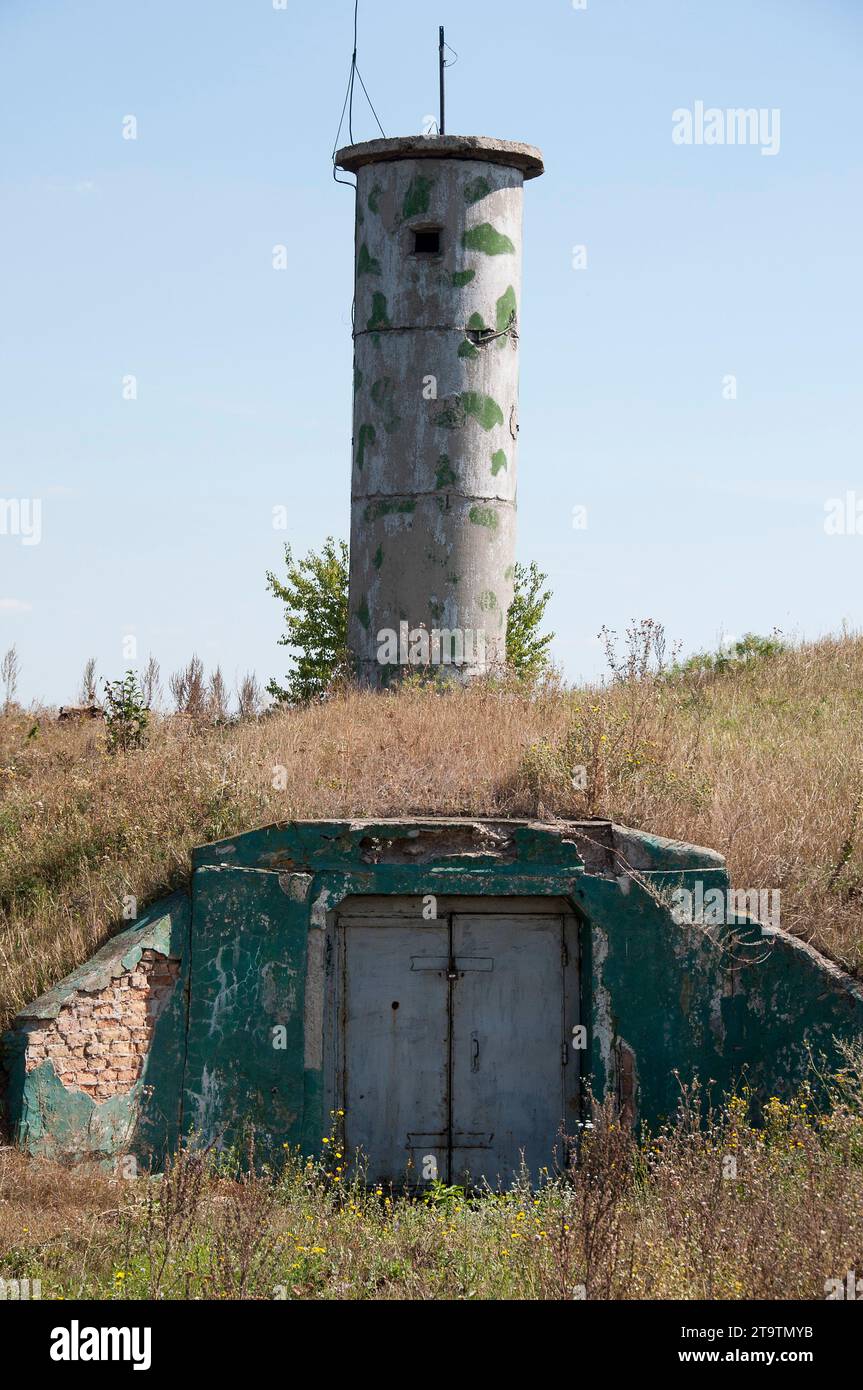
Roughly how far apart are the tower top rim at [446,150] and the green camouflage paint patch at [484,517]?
3.69 meters

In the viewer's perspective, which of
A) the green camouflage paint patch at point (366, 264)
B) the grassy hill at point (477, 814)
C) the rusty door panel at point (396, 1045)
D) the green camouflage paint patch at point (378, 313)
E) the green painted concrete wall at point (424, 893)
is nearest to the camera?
the grassy hill at point (477, 814)

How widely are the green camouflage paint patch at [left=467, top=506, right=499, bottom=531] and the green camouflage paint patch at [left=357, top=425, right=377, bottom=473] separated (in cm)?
134

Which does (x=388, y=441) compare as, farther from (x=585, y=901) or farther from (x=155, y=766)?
(x=585, y=901)

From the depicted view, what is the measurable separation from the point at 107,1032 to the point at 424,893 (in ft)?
7.63

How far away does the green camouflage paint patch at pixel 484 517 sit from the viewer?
15.2 metres

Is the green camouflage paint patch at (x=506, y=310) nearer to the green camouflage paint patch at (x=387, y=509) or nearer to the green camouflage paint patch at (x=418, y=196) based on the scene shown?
the green camouflage paint patch at (x=418, y=196)

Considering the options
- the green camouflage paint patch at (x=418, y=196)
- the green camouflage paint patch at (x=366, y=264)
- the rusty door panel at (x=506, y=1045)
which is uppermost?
the green camouflage paint patch at (x=418, y=196)

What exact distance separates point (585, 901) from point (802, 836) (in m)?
1.81

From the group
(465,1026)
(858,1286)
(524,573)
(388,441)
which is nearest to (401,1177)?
(465,1026)

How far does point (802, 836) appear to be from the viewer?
10.7 meters

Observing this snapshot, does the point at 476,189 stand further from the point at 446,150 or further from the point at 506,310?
the point at 506,310

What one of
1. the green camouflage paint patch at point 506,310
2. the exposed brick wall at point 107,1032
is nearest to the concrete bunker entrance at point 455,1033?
the exposed brick wall at point 107,1032

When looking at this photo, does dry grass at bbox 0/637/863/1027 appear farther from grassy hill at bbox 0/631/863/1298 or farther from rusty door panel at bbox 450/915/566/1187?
rusty door panel at bbox 450/915/566/1187

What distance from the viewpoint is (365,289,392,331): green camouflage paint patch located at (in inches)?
607
